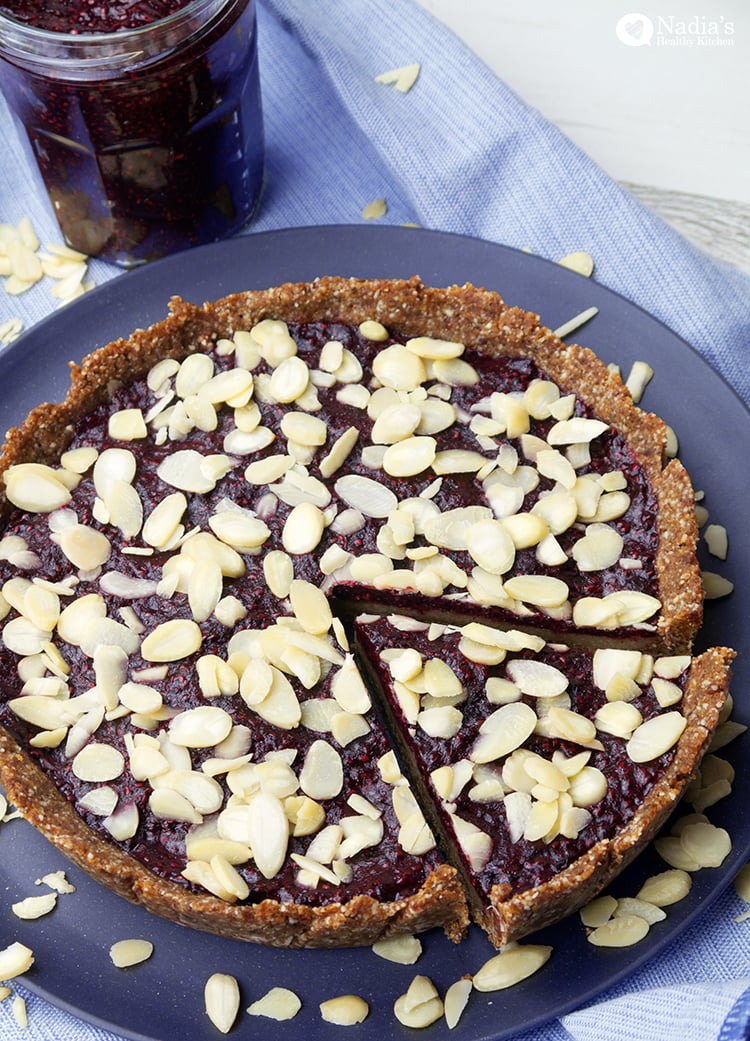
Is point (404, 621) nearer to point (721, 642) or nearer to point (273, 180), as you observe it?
point (721, 642)

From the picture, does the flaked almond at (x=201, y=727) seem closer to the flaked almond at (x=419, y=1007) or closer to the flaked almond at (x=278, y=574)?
the flaked almond at (x=278, y=574)

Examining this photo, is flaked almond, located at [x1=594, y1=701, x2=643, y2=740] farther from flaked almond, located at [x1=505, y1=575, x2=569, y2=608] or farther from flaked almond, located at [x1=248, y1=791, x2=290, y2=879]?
flaked almond, located at [x1=248, y1=791, x2=290, y2=879]

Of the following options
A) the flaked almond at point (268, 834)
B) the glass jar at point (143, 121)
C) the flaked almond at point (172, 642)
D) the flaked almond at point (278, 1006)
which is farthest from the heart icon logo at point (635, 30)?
the flaked almond at point (278, 1006)

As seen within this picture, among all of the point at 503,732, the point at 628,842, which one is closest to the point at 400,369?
the point at 503,732

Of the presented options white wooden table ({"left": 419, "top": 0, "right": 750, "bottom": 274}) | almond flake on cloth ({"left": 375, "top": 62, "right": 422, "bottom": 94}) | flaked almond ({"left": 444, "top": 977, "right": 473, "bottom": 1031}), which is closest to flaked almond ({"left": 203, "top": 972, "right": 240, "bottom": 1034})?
flaked almond ({"left": 444, "top": 977, "right": 473, "bottom": 1031})

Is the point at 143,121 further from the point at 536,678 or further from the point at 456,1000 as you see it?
the point at 456,1000

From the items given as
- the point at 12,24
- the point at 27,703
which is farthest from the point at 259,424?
the point at 12,24

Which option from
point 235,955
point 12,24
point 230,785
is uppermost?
point 12,24
